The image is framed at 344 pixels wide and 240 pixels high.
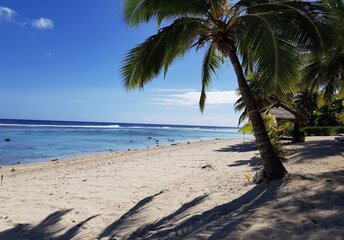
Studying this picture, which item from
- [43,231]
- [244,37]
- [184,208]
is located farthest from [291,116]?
[43,231]

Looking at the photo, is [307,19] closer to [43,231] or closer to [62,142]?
[43,231]

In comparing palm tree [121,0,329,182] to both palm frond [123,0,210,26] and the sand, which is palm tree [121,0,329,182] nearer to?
palm frond [123,0,210,26]

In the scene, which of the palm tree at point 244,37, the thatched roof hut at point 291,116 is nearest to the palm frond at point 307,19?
the palm tree at point 244,37

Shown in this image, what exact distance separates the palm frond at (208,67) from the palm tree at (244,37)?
1.16 meters

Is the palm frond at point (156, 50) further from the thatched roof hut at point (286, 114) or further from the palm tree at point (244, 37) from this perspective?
the thatched roof hut at point (286, 114)

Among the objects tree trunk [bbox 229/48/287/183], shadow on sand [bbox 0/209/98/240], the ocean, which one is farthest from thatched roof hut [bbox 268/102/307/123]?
shadow on sand [bbox 0/209/98/240]

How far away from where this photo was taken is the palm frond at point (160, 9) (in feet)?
22.5

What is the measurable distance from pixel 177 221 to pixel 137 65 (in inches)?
136

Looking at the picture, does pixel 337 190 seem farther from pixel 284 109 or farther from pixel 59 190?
pixel 284 109

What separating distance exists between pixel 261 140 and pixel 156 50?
285 centimetres

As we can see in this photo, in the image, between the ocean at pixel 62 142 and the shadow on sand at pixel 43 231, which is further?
the ocean at pixel 62 142

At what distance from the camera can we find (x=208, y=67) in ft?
31.0

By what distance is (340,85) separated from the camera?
61.8 feet

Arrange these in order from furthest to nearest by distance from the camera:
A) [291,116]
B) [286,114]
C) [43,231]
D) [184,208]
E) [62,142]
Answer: [62,142] < [286,114] < [291,116] < [184,208] < [43,231]
